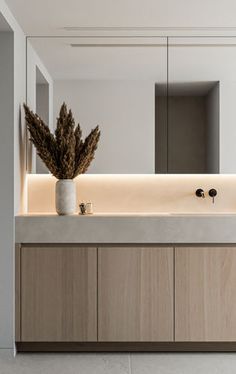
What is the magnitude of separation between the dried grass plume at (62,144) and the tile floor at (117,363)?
129cm

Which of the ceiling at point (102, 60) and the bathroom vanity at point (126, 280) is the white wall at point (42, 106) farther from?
the bathroom vanity at point (126, 280)

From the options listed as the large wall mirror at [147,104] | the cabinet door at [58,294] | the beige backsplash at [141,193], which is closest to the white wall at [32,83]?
the large wall mirror at [147,104]

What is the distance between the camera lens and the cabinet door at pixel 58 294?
3.51m

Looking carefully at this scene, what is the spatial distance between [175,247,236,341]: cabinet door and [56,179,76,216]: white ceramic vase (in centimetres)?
84

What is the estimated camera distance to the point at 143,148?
4031 mm

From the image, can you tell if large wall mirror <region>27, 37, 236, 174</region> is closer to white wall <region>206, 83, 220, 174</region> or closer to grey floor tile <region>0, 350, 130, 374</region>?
white wall <region>206, 83, 220, 174</region>

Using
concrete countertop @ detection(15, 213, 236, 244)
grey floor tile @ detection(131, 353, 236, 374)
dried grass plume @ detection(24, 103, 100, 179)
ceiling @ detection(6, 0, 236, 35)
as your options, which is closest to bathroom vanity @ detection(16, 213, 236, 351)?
concrete countertop @ detection(15, 213, 236, 244)

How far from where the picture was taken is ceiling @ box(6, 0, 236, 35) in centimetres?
321

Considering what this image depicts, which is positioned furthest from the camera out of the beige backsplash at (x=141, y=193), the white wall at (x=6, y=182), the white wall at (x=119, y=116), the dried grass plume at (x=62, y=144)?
the beige backsplash at (x=141, y=193)

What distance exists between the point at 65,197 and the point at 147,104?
103cm

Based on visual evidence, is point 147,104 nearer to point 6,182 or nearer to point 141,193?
point 141,193

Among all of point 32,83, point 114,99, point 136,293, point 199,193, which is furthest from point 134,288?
point 32,83

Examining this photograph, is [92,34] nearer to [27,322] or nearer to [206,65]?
[206,65]

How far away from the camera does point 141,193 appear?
416cm
